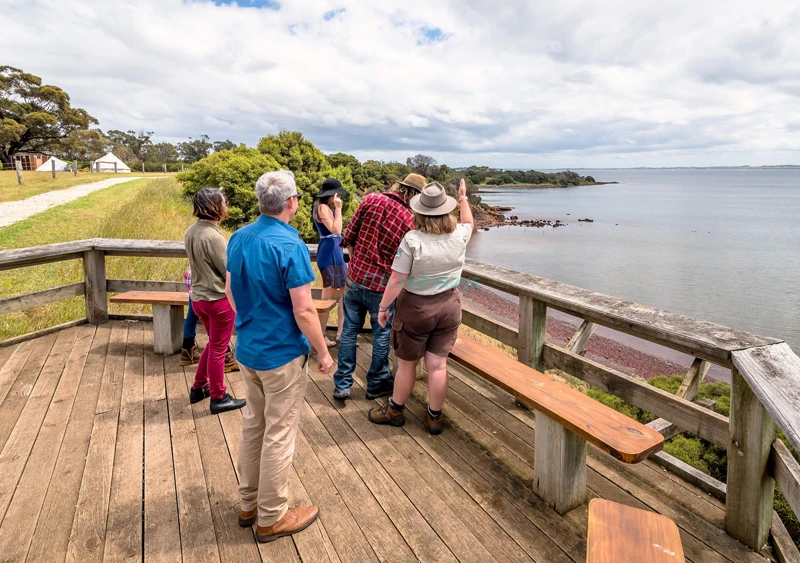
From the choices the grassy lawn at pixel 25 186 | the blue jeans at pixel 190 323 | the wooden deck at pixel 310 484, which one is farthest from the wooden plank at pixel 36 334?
the grassy lawn at pixel 25 186

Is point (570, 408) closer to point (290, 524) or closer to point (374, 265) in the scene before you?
point (290, 524)

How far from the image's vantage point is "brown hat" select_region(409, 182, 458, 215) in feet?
8.91

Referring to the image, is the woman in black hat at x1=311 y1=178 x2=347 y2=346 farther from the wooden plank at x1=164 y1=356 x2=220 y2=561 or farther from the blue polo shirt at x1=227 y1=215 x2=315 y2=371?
the blue polo shirt at x1=227 y1=215 x2=315 y2=371

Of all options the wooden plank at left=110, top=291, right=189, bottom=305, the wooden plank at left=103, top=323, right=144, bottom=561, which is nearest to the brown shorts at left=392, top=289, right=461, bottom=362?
the wooden plank at left=103, top=323, right=144, bottom=561

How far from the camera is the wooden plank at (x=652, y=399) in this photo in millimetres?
2301

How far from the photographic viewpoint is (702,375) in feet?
9.12

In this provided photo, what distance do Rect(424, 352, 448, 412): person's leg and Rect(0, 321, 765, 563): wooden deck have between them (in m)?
0.25

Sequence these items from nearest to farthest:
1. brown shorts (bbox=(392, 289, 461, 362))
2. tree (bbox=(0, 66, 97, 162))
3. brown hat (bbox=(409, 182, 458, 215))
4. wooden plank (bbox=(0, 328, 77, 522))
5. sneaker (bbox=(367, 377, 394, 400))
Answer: wooden plank (bbox=(0, 328, 77, 522)) < brown hat (bbox=(409, 182, 458, 215)) < brown shorts (bbox=(392, 289, 461, 362)) < sneaker (bbox=(367, 377, 394, 400)) < tree (bbox=(0, 66, 97, 162))

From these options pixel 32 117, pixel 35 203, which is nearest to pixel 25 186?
pixel 35 203

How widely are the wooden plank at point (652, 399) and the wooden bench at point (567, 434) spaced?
0.32 m

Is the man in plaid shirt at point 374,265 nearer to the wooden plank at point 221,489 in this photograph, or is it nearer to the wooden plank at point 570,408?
the wooden plank at point 570,408

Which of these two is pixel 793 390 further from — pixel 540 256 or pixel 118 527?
pixel 540 256

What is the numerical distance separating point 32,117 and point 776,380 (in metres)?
47.8

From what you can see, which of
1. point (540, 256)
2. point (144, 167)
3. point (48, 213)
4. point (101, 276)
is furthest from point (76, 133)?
point (101, 276)
